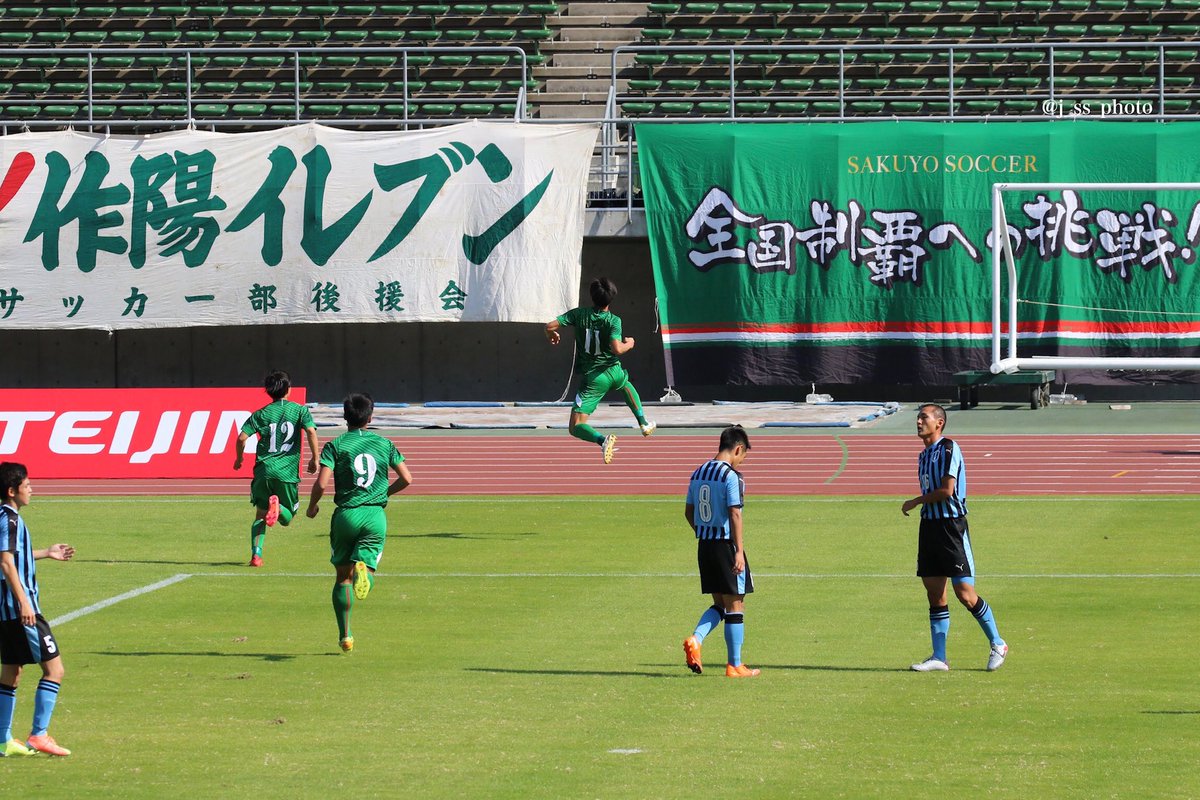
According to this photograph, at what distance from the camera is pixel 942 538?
1070cm

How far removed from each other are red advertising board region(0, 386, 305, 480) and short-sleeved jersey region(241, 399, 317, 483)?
6.75m

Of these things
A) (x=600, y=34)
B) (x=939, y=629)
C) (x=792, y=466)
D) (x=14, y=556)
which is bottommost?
(x=939, y=629)

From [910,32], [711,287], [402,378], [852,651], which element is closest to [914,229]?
[711,287]

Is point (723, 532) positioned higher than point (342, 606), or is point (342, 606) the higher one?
point (723, 532)

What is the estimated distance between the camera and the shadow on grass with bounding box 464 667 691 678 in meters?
10.7

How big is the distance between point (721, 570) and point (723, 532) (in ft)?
0.74

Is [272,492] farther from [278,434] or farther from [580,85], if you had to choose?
[580,85]

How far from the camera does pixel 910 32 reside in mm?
35094

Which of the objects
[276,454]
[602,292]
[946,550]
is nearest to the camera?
[946,550]

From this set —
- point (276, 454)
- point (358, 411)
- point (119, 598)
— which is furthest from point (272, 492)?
point (358, 411)

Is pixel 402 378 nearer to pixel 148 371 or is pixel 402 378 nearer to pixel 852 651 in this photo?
pixel 148 371

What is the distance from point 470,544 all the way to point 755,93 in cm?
1927

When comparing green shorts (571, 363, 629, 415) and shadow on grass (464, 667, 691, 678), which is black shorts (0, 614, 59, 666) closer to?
shadow on grass (464, 667, 691, 678)

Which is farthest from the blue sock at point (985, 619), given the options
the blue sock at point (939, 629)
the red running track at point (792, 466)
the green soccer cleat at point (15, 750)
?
the red running track at point (792, 466)
